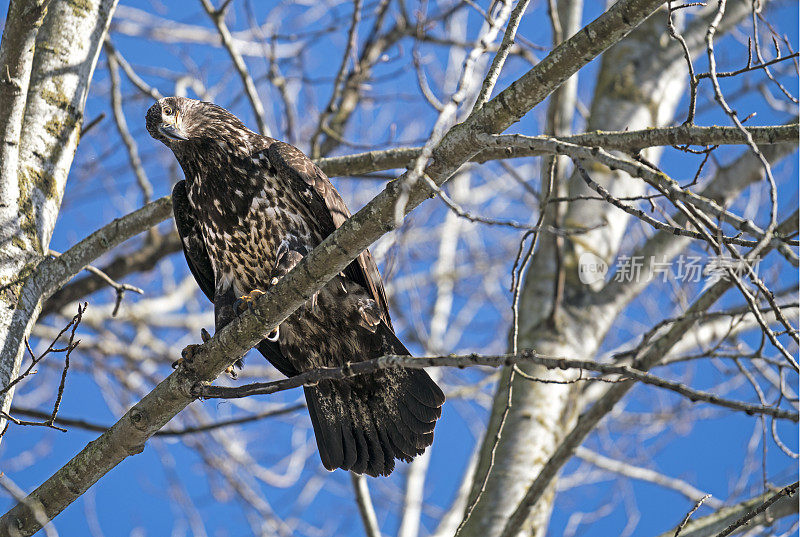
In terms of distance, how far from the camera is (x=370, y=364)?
Result: 6.33ft

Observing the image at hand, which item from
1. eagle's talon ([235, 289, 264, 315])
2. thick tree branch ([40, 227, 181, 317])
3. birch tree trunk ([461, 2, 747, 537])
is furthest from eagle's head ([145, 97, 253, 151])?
birch tree trunk ([461, 2, 747, 537])

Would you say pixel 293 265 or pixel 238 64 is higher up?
pixel 238 64

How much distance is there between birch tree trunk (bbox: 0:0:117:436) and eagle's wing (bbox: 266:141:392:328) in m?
0.80

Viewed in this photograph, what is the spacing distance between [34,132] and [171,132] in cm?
63

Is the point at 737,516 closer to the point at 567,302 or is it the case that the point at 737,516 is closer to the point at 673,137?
the point at 567,302

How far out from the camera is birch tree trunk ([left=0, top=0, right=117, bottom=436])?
2.67m

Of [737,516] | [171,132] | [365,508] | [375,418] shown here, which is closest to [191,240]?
[171,132]

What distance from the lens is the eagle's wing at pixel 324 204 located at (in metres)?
3.28

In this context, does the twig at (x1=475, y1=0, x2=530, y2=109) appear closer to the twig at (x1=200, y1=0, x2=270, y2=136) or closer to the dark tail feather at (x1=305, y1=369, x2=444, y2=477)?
the dark tail feather at (x1=305, y1=369, x2=444, y2=477)

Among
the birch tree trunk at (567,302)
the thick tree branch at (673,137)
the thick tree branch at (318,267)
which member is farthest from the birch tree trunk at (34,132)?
the birch tree trunk at (567,302)

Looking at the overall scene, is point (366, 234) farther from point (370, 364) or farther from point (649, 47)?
point (649, 47)

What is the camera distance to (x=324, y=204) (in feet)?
10.8

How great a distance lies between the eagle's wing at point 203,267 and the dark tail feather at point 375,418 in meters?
0.24

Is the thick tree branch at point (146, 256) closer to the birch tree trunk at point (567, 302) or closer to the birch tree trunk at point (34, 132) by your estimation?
the birch tree trunk at point (34, 132)
